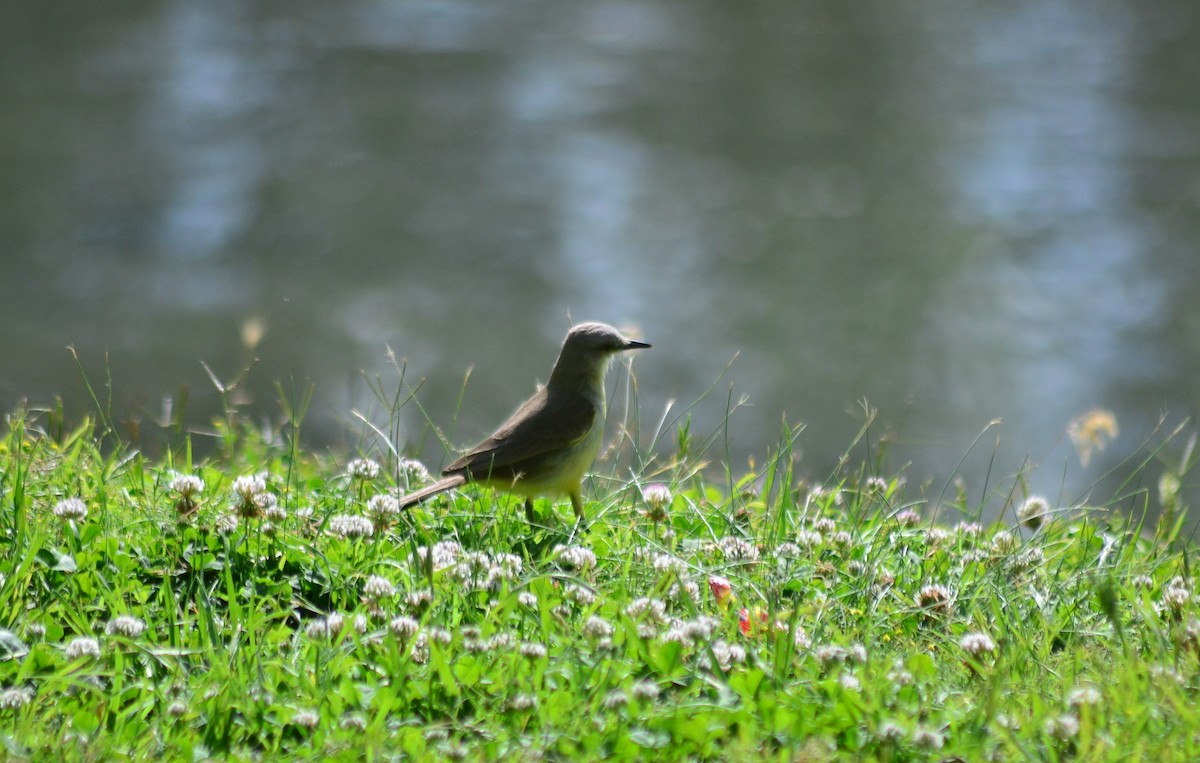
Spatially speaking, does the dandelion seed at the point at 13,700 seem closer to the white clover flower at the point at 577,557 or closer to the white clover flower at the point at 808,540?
the white clover flower at the point at 577,557

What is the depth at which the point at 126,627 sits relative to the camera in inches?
157

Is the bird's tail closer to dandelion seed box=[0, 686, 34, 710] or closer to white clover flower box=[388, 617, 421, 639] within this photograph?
white clover flower box=[388, 617, 421, 639]

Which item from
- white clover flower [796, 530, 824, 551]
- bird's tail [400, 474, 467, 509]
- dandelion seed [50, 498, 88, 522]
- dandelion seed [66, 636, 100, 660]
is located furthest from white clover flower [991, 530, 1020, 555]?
dandelion seed [50, 498, 88, 522]

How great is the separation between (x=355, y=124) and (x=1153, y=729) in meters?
11.2

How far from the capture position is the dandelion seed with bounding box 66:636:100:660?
3.84 meters

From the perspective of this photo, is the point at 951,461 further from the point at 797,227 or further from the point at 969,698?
the point at 969,698

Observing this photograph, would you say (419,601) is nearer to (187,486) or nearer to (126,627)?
(126,627)

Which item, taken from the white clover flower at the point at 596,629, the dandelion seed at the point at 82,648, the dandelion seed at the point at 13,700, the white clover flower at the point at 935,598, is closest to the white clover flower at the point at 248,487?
the dandelion seed at the point at 82,648

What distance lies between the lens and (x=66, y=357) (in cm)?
1031

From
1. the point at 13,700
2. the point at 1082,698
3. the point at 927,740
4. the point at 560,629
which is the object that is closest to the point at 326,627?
the point at 560,629

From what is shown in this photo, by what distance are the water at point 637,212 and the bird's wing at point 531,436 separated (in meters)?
2.71

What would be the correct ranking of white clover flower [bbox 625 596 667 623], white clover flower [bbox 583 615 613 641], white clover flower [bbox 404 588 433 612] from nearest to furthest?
white clover flower [bbox 583 615 613 641] < white clover flower [bbox 625 596 667 623] < white clover flower [bbox 404 588 433 612]

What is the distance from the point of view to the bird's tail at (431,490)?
16.4ft

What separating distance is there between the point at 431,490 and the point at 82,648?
1512 mm
